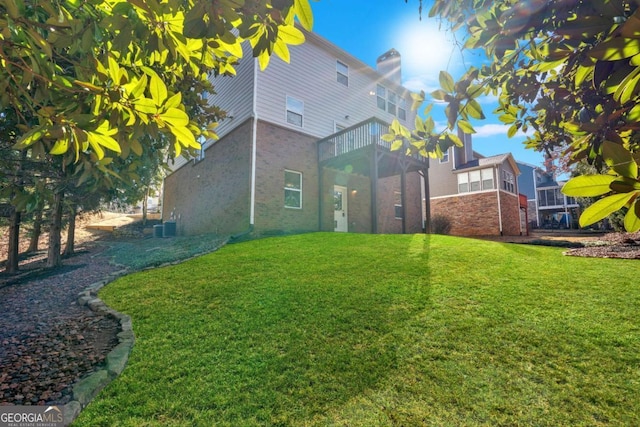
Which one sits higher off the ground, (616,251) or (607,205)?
(607,205)

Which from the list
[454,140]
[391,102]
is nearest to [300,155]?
[391,102]

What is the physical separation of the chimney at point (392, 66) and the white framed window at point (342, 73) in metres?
3.07

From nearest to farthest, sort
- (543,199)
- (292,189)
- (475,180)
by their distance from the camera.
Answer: (292,189) → (475,180) → (543,199)

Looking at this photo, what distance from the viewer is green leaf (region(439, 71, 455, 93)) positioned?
1.43 m

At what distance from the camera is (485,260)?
591 centimetres

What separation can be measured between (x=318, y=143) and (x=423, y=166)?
4.52m

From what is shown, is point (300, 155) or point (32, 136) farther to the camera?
point (300, 155)

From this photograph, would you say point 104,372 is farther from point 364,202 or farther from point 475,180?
point 475,180

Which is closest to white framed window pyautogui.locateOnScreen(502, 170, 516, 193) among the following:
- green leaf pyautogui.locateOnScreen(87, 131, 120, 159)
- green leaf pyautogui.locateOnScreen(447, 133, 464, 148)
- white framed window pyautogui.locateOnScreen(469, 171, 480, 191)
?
white framed window pyautogui.locateOnScreen(469, 171, 480, 191)

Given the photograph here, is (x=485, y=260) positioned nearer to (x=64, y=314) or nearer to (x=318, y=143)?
(x=64, y=314)

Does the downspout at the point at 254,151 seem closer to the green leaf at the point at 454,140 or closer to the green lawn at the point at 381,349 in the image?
the green lawn at the point at 381,349

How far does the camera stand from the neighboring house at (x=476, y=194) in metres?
19.7

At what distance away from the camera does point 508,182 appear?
21.6 meters

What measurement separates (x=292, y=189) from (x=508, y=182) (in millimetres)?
17697
